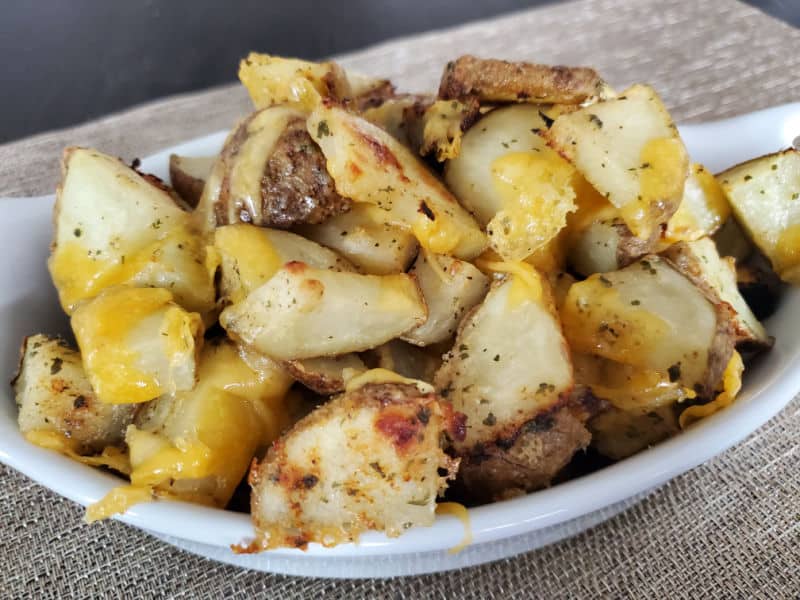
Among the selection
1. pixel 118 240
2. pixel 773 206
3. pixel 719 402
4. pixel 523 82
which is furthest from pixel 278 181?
pixel 773 206

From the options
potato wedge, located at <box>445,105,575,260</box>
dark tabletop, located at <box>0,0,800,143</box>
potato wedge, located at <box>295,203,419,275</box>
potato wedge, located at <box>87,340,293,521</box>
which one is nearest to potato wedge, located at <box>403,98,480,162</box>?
potato wedge, located at <box>445,105,575,260</box>

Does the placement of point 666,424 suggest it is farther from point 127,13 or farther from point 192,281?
point 127,13

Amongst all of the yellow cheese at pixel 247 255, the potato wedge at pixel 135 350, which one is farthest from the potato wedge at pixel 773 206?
the potato wedge at pixel 135 350

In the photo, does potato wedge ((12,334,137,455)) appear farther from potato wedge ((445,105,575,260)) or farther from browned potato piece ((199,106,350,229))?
potato wedge ((445,105,575,260))

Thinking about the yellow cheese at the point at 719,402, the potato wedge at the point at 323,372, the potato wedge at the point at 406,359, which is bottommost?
the yellow cheese at the point at 719,402

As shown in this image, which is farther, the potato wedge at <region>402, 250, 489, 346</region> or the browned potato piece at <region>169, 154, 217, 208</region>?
the browned potato piece at <region>169, 154, 217, 208</region>

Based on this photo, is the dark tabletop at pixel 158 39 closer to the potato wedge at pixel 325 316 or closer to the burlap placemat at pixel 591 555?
the burlap placemat at pixel 591 555

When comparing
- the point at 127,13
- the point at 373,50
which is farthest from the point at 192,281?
the point at 127,13
